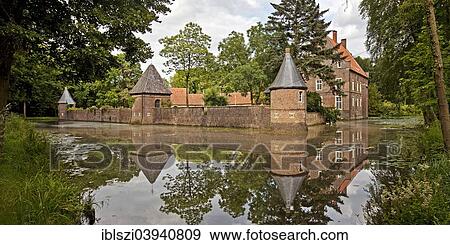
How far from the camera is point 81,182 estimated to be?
571cm

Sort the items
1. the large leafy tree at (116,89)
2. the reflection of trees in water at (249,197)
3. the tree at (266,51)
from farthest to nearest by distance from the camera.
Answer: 1. the large leafy tree at (116,89)
2. the tree at (266,51)
3. the reflection of trees in water at (249,197)

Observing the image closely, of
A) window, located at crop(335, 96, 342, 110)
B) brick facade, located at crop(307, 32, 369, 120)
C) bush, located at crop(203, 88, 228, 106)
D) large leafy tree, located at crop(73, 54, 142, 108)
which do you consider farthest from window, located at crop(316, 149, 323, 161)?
large leafy tree, located at crop(73, 54, 142, 108)

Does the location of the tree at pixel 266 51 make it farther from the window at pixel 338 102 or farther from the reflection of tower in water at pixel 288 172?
the reflection of tower in water at pixel 288 172

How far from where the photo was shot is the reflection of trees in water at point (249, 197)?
4.07m

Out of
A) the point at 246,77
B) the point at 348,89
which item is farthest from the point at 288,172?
the point at 348,89

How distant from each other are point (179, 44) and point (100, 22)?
8572 mm

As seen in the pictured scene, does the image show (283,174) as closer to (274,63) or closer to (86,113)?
(274,63)

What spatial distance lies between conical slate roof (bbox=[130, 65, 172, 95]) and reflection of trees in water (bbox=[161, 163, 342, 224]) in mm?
19669

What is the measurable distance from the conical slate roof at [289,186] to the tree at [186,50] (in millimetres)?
7532

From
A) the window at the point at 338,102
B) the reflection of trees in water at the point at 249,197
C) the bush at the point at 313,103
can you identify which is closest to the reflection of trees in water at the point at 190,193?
the reflection of trees in water at the point at 249,197

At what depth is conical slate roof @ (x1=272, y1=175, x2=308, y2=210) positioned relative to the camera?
468cm

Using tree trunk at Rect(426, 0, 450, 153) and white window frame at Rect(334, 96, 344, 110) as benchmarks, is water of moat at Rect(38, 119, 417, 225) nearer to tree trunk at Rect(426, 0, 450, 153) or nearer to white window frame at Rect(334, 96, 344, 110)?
tree trunk at Rect(426, 0, 450, 153)

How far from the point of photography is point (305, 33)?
72.5 ft

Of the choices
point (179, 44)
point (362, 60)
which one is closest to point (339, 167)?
point (179, 44)
